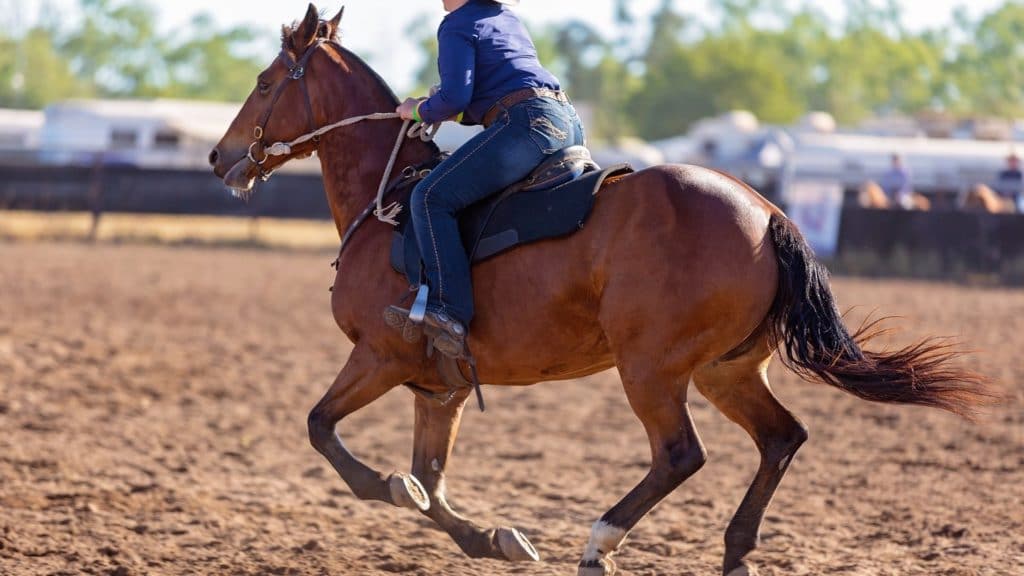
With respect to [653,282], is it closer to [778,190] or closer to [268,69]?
[268,69]

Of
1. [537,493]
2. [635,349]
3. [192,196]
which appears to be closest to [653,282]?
[635,349]

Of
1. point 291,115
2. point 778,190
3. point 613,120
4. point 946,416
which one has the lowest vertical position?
point 946,416

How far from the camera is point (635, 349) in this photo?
520cm

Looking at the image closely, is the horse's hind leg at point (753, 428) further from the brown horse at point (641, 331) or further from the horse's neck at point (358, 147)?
the horse's neck at point (358, 147)

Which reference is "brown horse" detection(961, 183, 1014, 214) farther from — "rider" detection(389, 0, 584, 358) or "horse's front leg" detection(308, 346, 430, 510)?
"horse's front leg" detection(308, 346, 430, 510)

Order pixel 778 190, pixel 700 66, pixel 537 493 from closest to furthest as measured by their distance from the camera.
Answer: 1. pixel 537 493
2. pixel 778 190
3. pixel 700 66

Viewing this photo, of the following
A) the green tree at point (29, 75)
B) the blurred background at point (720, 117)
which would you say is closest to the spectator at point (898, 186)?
the blurred background at point (720, 117)

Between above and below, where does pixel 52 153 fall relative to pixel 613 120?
below

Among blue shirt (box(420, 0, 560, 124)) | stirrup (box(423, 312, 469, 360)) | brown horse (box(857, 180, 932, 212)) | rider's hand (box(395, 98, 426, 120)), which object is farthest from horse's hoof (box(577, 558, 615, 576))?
brown horse (box(857, 180, 932, 212))

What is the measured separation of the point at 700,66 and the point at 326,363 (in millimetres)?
75175

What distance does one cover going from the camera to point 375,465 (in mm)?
8438

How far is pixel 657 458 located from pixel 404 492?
111 centimetres

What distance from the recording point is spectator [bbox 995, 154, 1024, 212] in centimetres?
2548

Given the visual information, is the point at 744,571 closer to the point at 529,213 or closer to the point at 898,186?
the point at 529,213
